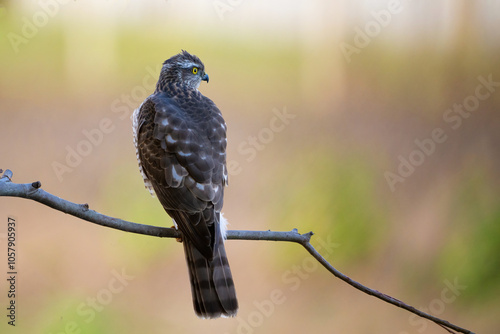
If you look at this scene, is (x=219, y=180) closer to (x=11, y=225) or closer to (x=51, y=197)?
(x=51, y=197)

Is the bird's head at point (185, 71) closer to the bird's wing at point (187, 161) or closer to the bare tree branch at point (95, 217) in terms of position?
the bird's wing at point (187, 161)

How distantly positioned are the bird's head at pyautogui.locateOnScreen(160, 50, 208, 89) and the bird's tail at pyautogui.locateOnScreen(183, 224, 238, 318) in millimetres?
783

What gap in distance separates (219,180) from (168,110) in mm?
325

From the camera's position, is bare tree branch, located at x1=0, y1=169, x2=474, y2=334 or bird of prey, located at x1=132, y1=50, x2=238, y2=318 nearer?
bare tree branch, located at x1=0, y1=169, x2=474, y2=334

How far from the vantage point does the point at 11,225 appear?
226cm

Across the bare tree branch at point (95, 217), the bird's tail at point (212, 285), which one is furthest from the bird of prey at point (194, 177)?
the bare tree branch at point (95, 217)

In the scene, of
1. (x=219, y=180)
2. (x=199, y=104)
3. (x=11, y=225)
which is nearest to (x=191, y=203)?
(x=219, y=180)

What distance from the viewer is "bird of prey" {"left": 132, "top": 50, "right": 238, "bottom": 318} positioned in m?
1.54

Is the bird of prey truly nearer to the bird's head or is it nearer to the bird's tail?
the bird's tail

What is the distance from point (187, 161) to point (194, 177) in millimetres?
61

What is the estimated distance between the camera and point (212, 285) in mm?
1528

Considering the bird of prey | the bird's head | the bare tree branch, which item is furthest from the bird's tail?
the bird's head

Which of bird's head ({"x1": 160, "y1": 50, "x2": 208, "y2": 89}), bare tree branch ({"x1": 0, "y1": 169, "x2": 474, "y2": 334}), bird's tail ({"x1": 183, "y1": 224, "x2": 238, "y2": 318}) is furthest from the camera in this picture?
bird's head ({"x1": 160, "y1": 50, "x2": 208, "y2": 89})

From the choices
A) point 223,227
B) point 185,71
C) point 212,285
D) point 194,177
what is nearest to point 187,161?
point 194,177
